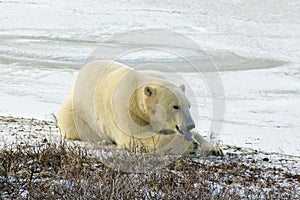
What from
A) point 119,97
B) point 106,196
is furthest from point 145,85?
point 106,196

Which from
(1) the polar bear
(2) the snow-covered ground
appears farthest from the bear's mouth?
(2) the snow-covered ground

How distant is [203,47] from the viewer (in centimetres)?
1534

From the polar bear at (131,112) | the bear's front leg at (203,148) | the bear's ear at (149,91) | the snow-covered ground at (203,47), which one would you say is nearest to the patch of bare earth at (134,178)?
the bear's front leg at (203,148)

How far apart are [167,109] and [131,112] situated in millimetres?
359

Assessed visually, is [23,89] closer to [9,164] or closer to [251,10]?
[9,164]

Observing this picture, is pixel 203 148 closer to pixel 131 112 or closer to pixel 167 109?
pixel 167 109

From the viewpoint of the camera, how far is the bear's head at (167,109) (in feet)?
14.7

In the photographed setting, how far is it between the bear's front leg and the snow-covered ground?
2.24 meters

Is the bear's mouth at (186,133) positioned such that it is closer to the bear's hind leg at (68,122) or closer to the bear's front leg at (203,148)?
the bear's front leg at (203,148)

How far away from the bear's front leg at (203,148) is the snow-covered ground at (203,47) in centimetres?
224

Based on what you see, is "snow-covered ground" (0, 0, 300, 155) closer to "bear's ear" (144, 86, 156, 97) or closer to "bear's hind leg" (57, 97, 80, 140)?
"bear's hind leg" (57, 97, 80, 140)

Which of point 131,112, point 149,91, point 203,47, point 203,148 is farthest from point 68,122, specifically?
point 203,47

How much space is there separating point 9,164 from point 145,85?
4.60 ft

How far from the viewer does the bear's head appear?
4.48m
